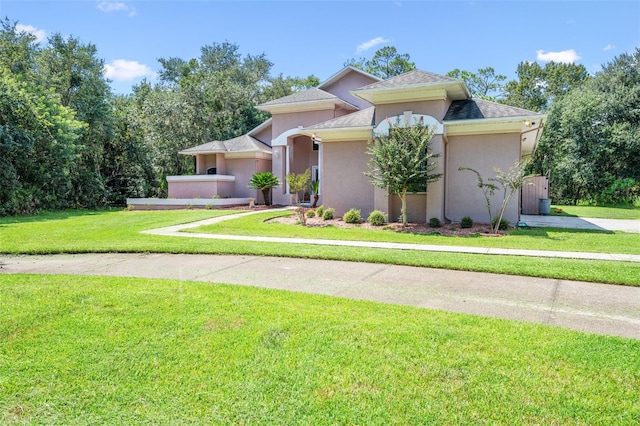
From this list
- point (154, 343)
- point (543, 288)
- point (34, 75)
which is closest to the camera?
point (154, 343)

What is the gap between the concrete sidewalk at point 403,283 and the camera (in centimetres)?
480

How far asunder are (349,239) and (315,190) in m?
9.87

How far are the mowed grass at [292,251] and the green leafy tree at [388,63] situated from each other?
33.9 m

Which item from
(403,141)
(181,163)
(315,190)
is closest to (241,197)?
(315,190)

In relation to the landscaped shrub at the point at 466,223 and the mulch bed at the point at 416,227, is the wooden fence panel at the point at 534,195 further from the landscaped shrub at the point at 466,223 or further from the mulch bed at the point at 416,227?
the landscaped shrub at the point at 466,223

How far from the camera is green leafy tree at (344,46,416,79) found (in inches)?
1650

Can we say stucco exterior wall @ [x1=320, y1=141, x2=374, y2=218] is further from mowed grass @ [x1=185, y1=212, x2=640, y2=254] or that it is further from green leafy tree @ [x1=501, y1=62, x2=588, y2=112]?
green leafy tree @ [x1=501, y1=62, x2=588, y2=112]

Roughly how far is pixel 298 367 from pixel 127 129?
3040 cm

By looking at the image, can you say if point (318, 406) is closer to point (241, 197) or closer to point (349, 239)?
point (349, 239)

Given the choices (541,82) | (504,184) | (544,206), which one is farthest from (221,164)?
(541,82)

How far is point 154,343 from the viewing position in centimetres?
391

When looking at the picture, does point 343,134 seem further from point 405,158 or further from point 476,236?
point 476,236

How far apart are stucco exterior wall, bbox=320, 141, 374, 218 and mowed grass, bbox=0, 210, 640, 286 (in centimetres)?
338

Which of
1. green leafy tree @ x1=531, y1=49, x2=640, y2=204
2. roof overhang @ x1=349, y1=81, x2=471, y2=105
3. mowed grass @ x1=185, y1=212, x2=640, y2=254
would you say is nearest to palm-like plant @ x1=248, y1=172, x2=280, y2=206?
mowed grass @ x1=185, y1=212, x2=640, y2=254
